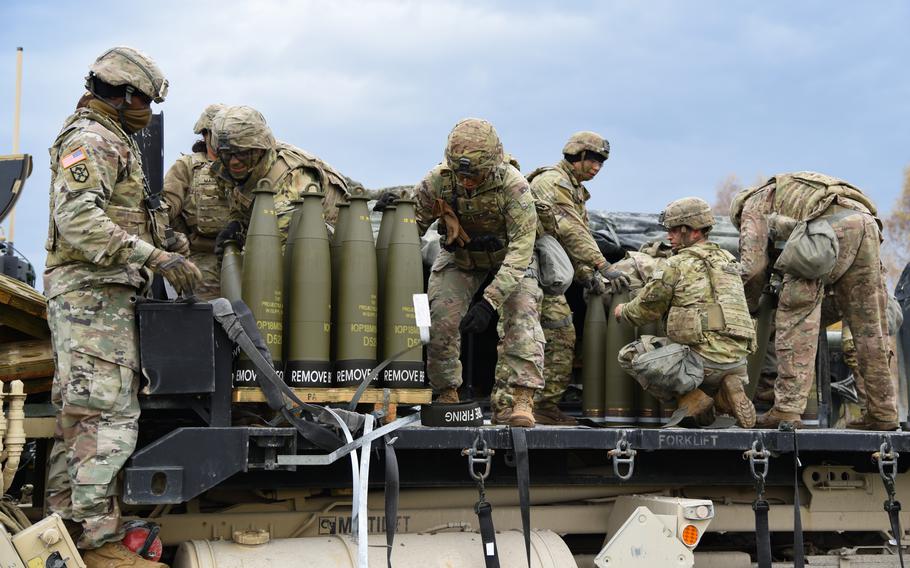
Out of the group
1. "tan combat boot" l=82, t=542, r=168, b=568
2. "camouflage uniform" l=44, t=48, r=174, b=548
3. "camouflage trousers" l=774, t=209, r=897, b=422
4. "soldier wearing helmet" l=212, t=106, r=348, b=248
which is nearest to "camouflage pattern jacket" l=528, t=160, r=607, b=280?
"camouflage trousers" l=774, t=209, r=897, b=422

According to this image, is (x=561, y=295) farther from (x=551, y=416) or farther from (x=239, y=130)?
(x=239, y=130)

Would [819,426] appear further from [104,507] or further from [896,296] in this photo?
[104,507]

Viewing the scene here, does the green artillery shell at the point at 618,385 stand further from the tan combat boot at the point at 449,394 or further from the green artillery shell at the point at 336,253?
the green artillery shell at the point at 336,253

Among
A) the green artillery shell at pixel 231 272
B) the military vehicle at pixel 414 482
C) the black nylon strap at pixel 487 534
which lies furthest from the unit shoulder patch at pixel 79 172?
the black nylon strap at pixel 487 534

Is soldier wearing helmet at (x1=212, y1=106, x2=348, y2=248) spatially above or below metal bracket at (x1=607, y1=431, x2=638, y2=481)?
above

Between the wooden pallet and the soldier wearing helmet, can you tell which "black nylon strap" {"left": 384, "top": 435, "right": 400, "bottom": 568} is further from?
the soldier wearing helmet

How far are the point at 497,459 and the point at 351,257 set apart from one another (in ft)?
4.09

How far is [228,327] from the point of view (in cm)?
454

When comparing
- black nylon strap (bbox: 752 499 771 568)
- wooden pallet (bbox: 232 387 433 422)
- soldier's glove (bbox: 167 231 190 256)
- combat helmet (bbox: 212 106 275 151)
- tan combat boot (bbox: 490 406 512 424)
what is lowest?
black nylon strap (bbox: 752 499 771 568)

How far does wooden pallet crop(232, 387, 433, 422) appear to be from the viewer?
474cm

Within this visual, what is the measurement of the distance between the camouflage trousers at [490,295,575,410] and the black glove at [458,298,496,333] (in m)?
0.68

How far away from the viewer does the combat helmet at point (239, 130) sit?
17.7 feet

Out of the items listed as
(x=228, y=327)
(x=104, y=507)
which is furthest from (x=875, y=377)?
(x=104, y=507)

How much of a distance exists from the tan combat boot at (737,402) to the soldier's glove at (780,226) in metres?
1.02
